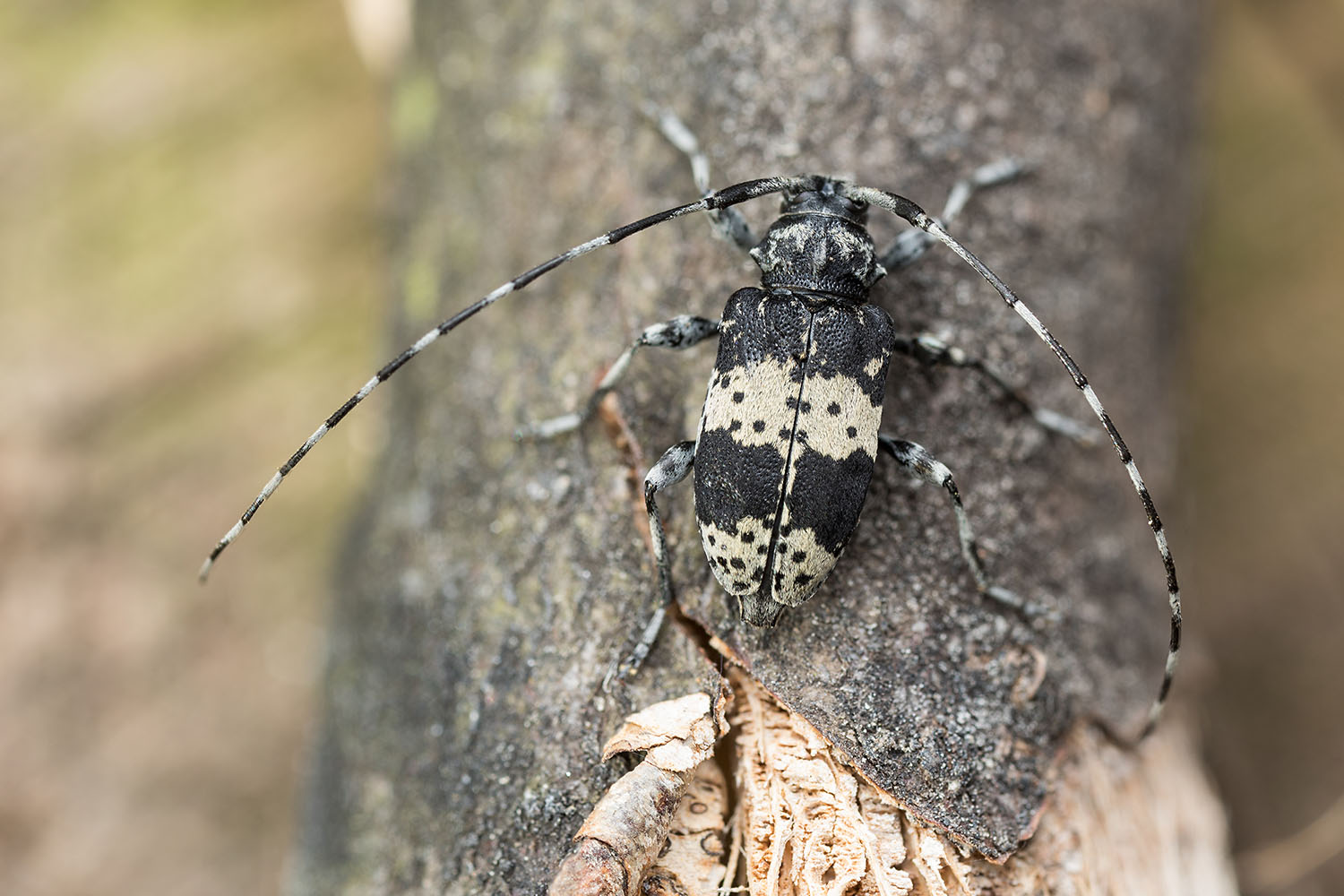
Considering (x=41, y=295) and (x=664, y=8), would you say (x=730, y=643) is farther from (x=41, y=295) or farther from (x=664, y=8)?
(x=41, y=295)

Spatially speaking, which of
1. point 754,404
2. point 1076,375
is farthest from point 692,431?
point 1076,375

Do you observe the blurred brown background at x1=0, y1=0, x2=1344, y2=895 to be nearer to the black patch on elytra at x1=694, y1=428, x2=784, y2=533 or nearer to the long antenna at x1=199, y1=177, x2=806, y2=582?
the long antenna at x1=199, y1=177, x2=806, y2=582

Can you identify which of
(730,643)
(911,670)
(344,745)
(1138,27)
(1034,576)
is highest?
(1138,27)

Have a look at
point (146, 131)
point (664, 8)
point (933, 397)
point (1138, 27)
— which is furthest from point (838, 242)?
point (146, 131)

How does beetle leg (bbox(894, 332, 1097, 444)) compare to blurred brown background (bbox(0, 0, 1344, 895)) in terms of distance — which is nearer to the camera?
beetle leg (bbox(894, 332, 1097, 444))

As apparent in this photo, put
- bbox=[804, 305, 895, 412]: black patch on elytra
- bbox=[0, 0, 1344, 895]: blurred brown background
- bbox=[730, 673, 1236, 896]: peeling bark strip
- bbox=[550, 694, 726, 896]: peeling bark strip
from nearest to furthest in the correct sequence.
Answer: bbox=[550, 694, 726, 896]: peeling bark strip
bbox=[730, 673, 1236, 896]: peeling bark strip
bbox=[804, 305, 895, 412]: black patch on elytra
bbox=[0, 0, 1344, 895]: blurred brown background

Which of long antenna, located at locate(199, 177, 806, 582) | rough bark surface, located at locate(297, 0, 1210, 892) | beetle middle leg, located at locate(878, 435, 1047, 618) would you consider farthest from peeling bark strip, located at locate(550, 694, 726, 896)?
long antenna, located at locate(199, 177, 806, 582)

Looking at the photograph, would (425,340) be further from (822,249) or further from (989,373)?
(989,373)

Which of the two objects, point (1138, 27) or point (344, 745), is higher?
point (1138, 27)
